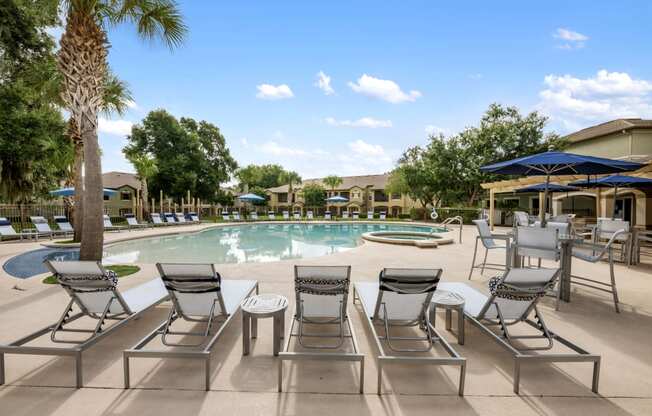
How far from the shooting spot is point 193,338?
3607 mm

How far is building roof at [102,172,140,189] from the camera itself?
113ft

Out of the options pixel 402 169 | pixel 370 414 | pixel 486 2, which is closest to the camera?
pixel 370 414

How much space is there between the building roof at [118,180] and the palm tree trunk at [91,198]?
32.0 metres

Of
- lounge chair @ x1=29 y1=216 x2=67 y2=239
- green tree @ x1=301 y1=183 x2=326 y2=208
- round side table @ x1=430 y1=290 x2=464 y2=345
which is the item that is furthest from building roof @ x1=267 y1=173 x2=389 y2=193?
round side table @ x1=430 y1=290 x2=464 y2=345

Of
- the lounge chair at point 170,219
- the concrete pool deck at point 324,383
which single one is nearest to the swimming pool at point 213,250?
the lounge chair at point 170,219

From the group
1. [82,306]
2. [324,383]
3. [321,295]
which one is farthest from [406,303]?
[82,306]

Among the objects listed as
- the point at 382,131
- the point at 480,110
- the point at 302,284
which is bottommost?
the point at 302,284

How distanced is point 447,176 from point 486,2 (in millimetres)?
16496

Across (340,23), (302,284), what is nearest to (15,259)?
(302,284)

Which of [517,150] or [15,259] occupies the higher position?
[517,150]

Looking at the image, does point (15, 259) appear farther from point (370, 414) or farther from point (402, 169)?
point (402, 169)

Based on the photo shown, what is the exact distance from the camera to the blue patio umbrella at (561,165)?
5.06 metres

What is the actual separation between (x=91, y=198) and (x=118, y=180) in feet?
116

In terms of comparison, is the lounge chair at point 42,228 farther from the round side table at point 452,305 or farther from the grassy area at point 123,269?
the round side table at point 452,305
